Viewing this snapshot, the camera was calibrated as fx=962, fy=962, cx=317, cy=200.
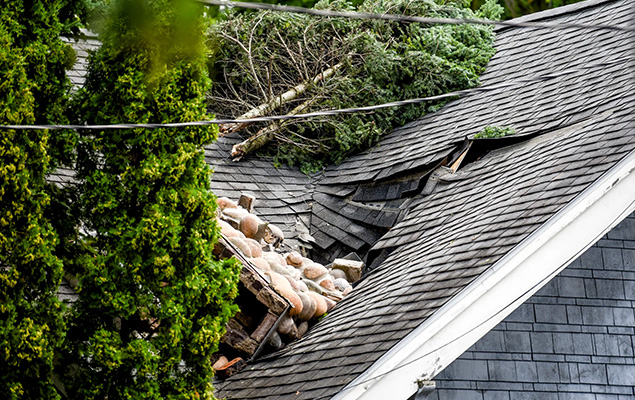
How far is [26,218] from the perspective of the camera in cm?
630

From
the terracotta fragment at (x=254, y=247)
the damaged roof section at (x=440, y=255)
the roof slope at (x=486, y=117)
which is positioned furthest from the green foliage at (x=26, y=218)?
the roof slope at (x=486, y=117)

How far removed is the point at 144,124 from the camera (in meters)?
6.36

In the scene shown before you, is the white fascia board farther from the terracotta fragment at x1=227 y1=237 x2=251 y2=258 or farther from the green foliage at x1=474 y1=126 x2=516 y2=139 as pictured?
the green foliage at x1=474 y1=126 x2=516 y2=139

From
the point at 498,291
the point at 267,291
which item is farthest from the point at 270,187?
the point at 498,291

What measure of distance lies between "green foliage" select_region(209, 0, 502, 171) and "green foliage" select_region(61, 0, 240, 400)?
5.76m

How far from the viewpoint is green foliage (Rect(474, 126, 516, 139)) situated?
33.6ft

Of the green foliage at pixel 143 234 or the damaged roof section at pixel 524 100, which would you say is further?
the damaged roof section at pixel 524 100

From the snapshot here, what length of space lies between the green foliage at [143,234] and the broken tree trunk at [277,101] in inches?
226

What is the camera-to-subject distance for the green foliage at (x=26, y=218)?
20.3ft

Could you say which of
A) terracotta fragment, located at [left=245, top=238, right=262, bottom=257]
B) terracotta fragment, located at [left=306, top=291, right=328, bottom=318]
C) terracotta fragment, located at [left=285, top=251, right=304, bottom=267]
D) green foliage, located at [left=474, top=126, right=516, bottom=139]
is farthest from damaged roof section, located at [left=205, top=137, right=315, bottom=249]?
green foliage, located at [left=474, top=126, right=516, bottom=139]

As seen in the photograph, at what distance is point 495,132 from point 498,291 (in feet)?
12.1

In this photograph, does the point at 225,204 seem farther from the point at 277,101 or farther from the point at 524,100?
the point at 524,100

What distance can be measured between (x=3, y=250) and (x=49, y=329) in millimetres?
606

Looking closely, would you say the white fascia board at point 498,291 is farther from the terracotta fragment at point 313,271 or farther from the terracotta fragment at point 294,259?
the terracotta fragment at point 294,259
